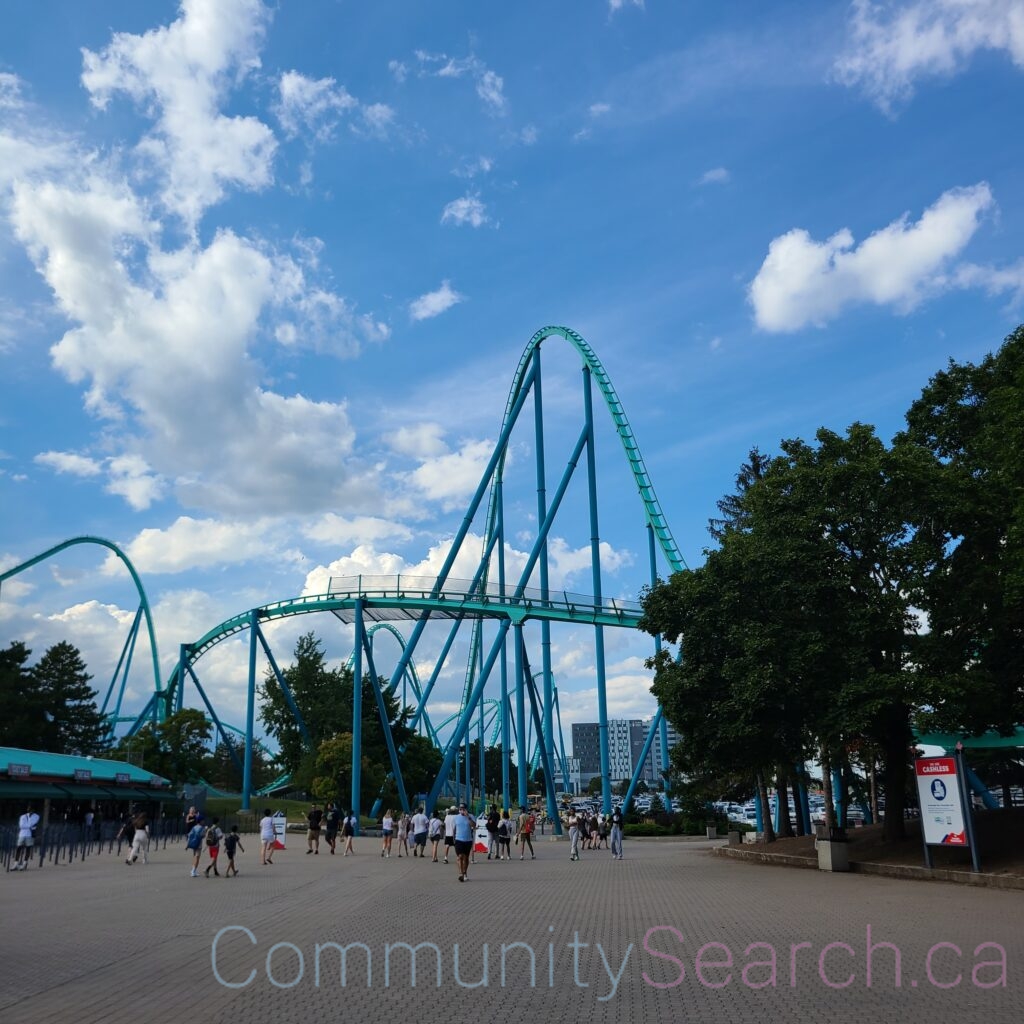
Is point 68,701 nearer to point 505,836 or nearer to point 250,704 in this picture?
point 250,704

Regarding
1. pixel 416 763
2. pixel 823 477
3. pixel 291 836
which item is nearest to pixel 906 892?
pixel 823 477

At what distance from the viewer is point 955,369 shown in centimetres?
2373

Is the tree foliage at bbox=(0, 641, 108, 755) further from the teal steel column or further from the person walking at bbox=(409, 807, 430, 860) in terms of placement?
the person walking at bbox=(409, 807, 430, 860)

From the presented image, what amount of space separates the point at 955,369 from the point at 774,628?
9.02m

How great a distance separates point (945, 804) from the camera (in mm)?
16719

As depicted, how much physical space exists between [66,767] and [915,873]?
2961 centimetres

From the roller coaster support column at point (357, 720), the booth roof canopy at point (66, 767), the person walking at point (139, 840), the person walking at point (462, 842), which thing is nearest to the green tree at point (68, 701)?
the booth roof canopy at point (66, 767)

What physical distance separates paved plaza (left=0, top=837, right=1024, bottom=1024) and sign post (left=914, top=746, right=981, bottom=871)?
114 cm

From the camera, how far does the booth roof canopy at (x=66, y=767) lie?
32.4 meters

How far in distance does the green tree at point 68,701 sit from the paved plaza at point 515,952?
4091cm

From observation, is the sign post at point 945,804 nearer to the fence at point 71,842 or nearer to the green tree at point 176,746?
the fence at point 71,842

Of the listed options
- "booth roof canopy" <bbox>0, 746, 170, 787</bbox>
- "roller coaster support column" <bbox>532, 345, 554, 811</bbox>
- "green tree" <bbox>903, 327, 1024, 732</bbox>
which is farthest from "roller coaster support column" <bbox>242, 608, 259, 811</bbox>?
"green tree" <bbox>903, 327, 1024, 732</bbox>

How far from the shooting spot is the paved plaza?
22.4 ft

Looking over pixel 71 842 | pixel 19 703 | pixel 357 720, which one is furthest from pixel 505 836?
pixel 19 703
